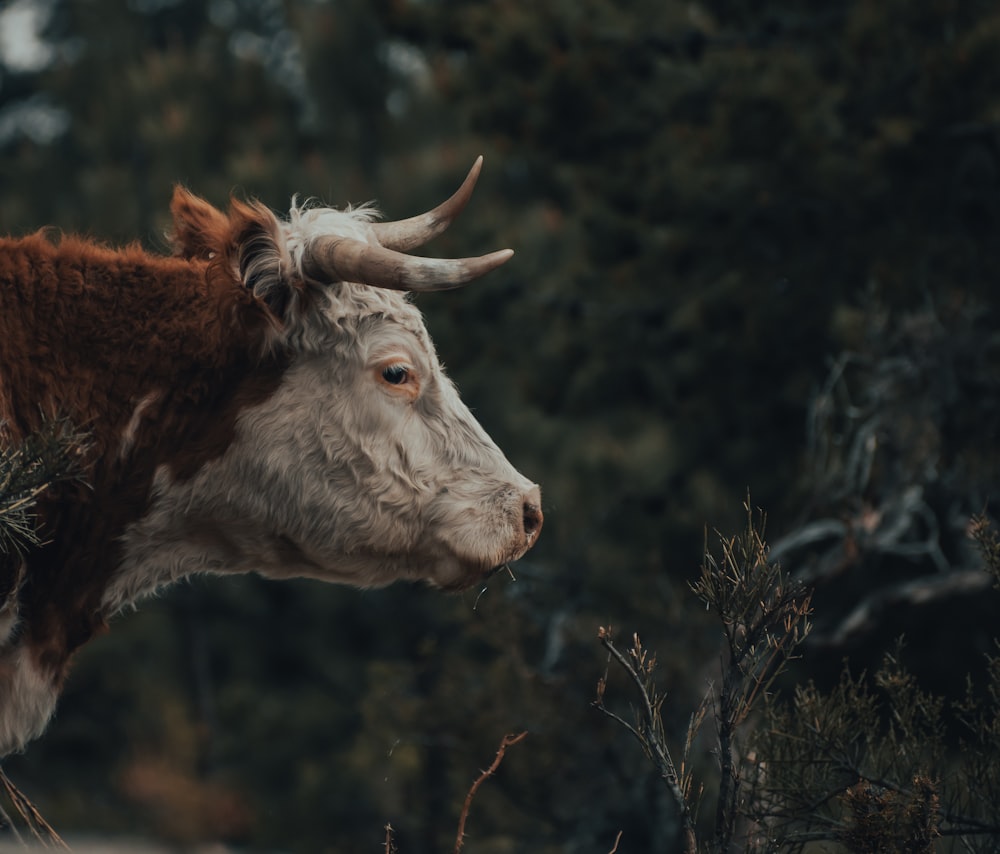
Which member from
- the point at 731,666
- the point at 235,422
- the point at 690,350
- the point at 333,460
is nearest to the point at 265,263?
the point at 235,422

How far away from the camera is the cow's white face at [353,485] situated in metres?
3.59

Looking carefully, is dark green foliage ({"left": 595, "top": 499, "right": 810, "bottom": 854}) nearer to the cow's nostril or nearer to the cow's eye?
the cow's nostril

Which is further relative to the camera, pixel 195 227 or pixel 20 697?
pixel 195 227

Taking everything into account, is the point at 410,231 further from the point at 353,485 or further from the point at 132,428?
the point at 132,428

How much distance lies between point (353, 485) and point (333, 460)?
86mm

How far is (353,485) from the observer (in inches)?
145

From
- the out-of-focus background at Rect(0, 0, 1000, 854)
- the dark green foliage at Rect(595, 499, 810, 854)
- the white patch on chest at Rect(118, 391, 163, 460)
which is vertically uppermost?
the white patch on chest at Rect(118, 391, 163, 460)

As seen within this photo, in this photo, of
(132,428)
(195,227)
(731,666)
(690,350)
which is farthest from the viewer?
(690,350)

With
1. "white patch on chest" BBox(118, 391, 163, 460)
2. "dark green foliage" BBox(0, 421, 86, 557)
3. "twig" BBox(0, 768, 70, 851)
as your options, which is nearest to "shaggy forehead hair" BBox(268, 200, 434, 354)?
"white patch on chest" BBox(118, 391, 163, 460)

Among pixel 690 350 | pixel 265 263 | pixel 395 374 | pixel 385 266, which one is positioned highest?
pixel 385 266

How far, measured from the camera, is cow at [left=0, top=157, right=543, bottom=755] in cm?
339

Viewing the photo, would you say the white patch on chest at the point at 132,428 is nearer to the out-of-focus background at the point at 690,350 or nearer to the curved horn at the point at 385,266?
the curved horn at the point at 385,266

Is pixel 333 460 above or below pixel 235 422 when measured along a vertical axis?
below

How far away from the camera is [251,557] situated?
372cm
